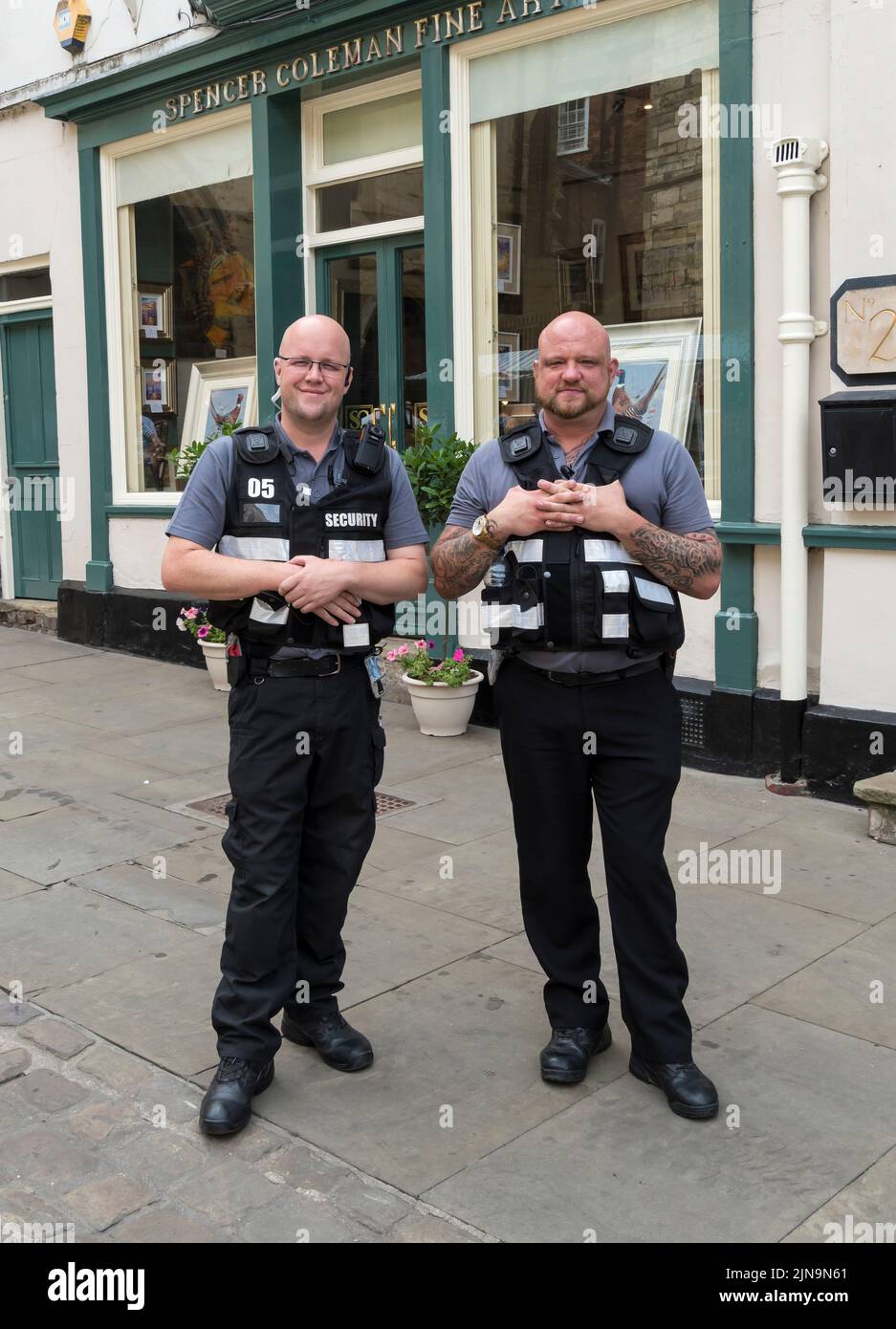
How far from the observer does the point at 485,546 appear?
143 inches

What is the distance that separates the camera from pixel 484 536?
360 centimetres

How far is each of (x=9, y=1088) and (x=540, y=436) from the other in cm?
237

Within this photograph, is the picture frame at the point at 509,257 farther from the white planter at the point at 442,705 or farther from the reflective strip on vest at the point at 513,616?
the reflective strip on vest at the point at 513,616

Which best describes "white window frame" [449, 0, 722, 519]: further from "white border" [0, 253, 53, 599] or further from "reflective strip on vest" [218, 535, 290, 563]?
"reflective strip on vest" [218, 535, 290, 563]

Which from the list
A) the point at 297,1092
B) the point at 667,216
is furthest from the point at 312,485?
the point at 667,216

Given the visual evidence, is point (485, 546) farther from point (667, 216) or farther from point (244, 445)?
point (667, 216)

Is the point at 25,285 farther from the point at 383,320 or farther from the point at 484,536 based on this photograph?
the point at 484,536

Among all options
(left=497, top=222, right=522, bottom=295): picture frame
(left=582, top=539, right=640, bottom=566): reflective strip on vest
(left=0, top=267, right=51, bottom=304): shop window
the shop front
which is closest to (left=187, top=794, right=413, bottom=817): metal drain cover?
the shop front

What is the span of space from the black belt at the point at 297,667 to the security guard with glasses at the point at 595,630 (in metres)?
0.41

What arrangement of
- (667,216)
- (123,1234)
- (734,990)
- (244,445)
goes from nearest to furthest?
(123,1234) → (244,445) → (734,990) → (667,216)

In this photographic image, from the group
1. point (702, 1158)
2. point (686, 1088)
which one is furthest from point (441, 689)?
point (702, 1158)

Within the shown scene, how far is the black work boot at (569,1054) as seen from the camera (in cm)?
377

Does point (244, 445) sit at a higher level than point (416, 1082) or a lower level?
higher

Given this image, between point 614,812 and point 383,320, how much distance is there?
6.01 meters
